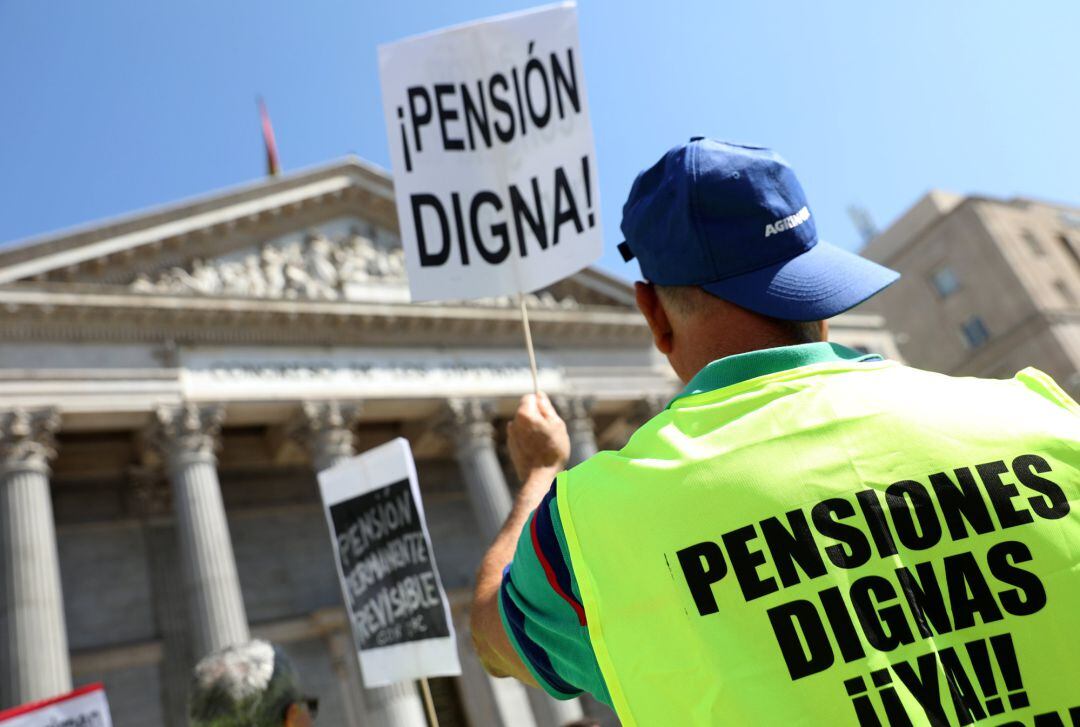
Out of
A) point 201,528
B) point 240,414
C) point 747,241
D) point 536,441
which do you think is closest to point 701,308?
point 747,241

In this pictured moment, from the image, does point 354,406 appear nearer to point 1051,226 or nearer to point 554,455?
point 554,455

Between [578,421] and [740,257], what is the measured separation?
20398mm

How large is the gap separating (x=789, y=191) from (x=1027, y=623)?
0.90 meters

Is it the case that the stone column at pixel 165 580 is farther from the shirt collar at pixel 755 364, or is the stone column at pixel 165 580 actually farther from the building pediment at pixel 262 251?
the shirt collar at pixel 755 364

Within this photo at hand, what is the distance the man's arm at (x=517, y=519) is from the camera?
2.00 metres

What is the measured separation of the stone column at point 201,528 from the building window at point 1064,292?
1480 inches

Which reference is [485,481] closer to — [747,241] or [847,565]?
[747,241]

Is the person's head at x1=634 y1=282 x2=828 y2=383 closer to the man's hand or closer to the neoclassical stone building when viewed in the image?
the man's hand

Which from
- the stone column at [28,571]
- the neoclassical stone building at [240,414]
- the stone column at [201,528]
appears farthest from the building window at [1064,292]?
the stone column at [28,571]

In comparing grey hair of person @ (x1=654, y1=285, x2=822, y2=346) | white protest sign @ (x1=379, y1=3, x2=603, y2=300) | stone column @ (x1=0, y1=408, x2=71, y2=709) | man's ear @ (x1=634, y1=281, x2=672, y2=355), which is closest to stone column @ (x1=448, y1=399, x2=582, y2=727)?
stone column @ (x1=0, y1=408, x2=71, y2=709)

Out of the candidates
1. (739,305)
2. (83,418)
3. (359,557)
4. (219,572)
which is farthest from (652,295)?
(83,418)

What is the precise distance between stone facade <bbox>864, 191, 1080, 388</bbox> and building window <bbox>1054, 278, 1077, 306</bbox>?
0.19ft

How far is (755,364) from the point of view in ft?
5.84

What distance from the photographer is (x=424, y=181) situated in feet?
14.9
